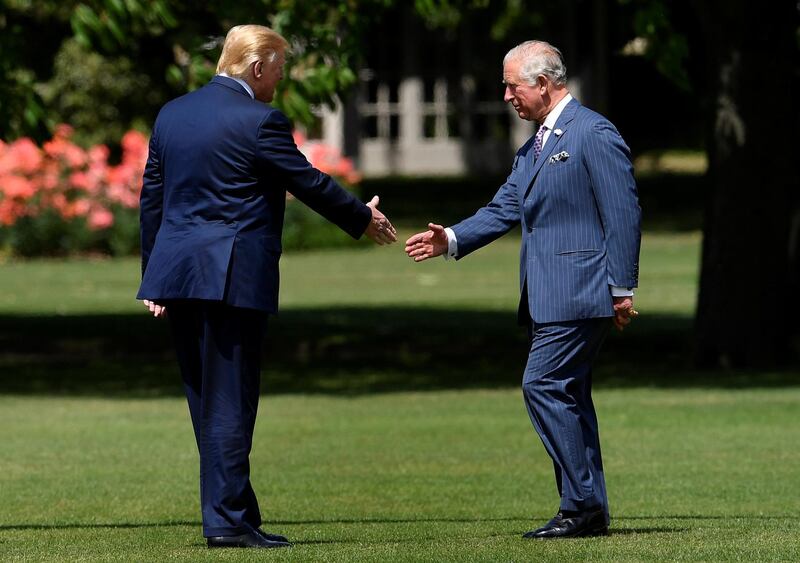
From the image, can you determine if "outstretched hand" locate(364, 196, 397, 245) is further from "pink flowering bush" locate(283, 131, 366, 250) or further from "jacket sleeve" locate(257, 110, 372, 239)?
"pink flowering bush" locate(283, 131, 366, 250)

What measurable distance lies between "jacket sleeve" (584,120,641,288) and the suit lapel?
0.44 feet

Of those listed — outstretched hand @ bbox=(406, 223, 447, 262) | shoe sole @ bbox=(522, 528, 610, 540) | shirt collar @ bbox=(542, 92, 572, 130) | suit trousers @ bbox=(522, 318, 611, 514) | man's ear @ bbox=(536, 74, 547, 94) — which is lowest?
shoe sole @ bbox=(522, 528, 610, 540)

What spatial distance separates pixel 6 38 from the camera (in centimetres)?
1448

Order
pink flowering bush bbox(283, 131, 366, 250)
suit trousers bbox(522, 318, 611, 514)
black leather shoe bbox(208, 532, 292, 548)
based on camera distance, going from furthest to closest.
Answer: pink flowering bush bbox(283, 131, 366, 250)
suit trousers bbox(522, 318, 611, 514)
black leather shoe bbox(208, 532, 292, 548)

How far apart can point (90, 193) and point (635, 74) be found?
17.3 metres

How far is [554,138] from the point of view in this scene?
290 inches

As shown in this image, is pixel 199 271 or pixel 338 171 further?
pixel 338 171

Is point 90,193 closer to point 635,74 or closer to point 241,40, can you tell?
point 635,74

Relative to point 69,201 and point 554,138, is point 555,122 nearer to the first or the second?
point 554,138

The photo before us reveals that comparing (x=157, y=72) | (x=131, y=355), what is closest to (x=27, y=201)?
(x=157, y=72)

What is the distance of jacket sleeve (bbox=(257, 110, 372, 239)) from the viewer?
6.95 meters

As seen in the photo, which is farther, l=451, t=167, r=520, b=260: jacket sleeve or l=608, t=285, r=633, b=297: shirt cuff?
l=451, t=167, r=520, b=260: jacket sleeve

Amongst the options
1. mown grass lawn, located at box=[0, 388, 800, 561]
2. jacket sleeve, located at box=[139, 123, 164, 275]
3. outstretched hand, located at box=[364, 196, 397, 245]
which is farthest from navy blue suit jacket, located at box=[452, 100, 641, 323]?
jacket sleeve, located at box=[139, 123, 164, 275]

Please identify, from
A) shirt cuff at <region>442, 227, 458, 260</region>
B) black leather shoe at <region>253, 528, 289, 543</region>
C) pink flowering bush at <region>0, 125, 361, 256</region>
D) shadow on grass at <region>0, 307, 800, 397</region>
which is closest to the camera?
A: black leather shoe at <region>253, 528, 289, 543</region>
